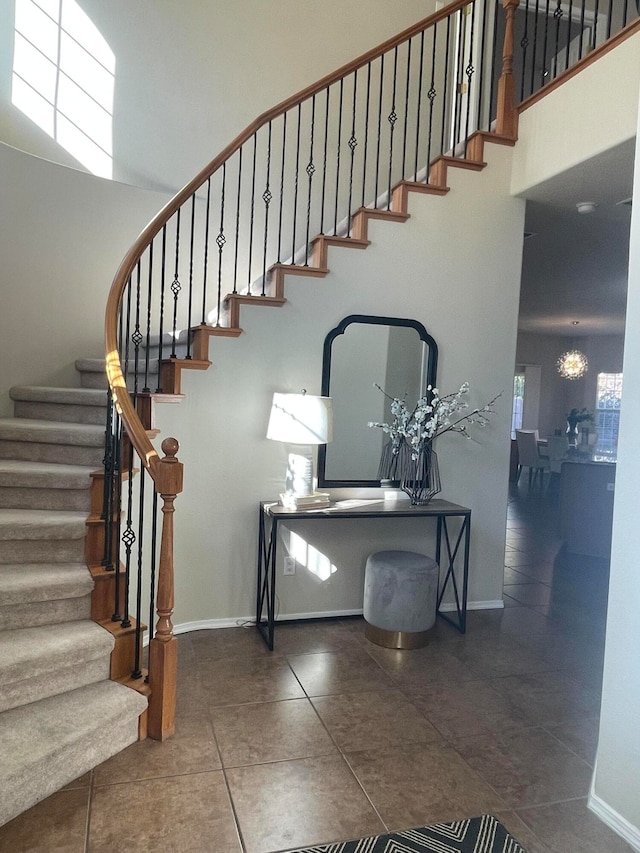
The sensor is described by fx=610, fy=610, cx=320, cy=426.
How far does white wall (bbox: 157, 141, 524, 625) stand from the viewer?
11.8 feet

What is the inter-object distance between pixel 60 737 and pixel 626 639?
2.00 m

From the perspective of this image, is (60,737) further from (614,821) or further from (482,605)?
(482,605)

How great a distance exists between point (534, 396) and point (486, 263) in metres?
8.27

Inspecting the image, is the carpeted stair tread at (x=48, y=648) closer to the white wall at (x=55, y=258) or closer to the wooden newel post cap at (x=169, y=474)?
the wooden newel post cap at (x=169, y=474)

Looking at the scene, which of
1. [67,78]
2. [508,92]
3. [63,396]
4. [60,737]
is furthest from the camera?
[67,78]

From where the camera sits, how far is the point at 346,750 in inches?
97.8

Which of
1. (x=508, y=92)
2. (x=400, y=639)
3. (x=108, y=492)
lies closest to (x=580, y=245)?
(x=508, y=92)

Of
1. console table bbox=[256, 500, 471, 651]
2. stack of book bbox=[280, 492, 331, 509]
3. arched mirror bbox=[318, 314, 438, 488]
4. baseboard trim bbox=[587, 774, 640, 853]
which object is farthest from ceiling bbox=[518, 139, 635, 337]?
baseboard trim bbox=[587, 774, 640, 853]

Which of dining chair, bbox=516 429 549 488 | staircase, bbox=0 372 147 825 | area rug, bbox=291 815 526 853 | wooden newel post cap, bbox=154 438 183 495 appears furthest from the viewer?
dining chair, bbox=516 429 549 488

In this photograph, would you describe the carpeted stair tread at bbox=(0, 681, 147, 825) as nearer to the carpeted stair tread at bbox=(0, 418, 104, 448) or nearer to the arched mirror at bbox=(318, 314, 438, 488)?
the carpeted stair tread at bbox=(0, 418, 104, 448)

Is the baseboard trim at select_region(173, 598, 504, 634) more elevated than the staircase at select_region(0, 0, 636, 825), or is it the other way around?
the staircase at select_region(0, 0, 636, 825)

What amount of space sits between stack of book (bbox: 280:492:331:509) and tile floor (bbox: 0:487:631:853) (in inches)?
31.0

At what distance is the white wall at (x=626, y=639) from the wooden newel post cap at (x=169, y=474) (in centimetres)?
167

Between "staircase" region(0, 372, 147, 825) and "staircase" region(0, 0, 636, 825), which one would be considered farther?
"staircase" region(0, 0, 636, 825)
